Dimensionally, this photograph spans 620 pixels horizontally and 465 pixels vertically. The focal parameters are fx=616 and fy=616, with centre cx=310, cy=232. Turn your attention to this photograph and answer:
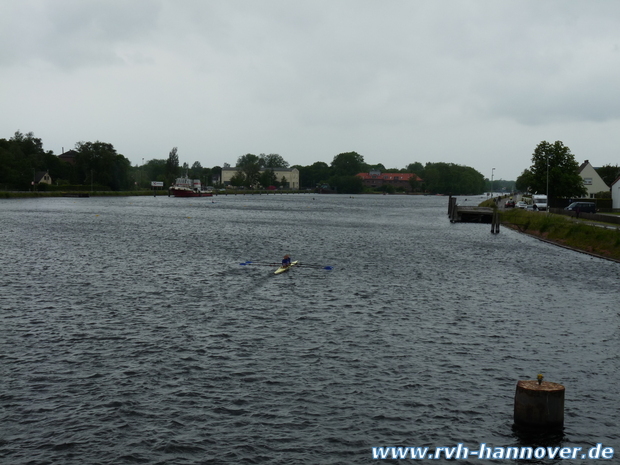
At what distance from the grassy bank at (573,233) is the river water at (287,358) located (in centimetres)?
1183

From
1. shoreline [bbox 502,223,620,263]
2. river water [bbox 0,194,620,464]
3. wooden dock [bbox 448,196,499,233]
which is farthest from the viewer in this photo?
wooden dock [bbox 448,196,499,233]

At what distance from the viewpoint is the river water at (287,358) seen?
1659 centimetres

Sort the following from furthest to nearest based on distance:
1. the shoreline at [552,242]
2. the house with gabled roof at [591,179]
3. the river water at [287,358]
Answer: the house with gabled roof at [591,179]
the shoreline at [552,242]
the river water at [287,358]

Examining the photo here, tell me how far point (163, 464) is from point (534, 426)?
32.4 feet

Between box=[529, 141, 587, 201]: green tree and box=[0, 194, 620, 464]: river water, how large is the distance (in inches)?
3093

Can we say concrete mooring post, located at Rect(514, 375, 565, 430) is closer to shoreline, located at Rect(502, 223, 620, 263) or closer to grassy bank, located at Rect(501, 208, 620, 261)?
shoreline, located at Rect(502, 223, 620, 263)

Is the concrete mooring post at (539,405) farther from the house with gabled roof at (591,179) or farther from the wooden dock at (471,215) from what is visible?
the house with gabled roof at (591,179)

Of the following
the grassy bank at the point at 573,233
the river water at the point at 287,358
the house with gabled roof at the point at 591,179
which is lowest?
the river water at the point at 287,358

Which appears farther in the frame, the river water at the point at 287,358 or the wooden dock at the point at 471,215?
the wooden dock at the point at 471,215

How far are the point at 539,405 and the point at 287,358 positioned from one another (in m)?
9.76

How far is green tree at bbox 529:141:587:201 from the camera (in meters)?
120

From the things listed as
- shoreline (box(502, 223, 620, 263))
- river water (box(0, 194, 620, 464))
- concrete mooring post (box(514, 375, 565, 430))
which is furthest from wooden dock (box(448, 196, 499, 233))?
concrete mooring post (box(514, 375, 565, 430))

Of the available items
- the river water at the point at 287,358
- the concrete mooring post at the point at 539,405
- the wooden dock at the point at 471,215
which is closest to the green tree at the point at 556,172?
the wooden dock at the point at 471,215

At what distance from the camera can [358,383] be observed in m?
20.8
